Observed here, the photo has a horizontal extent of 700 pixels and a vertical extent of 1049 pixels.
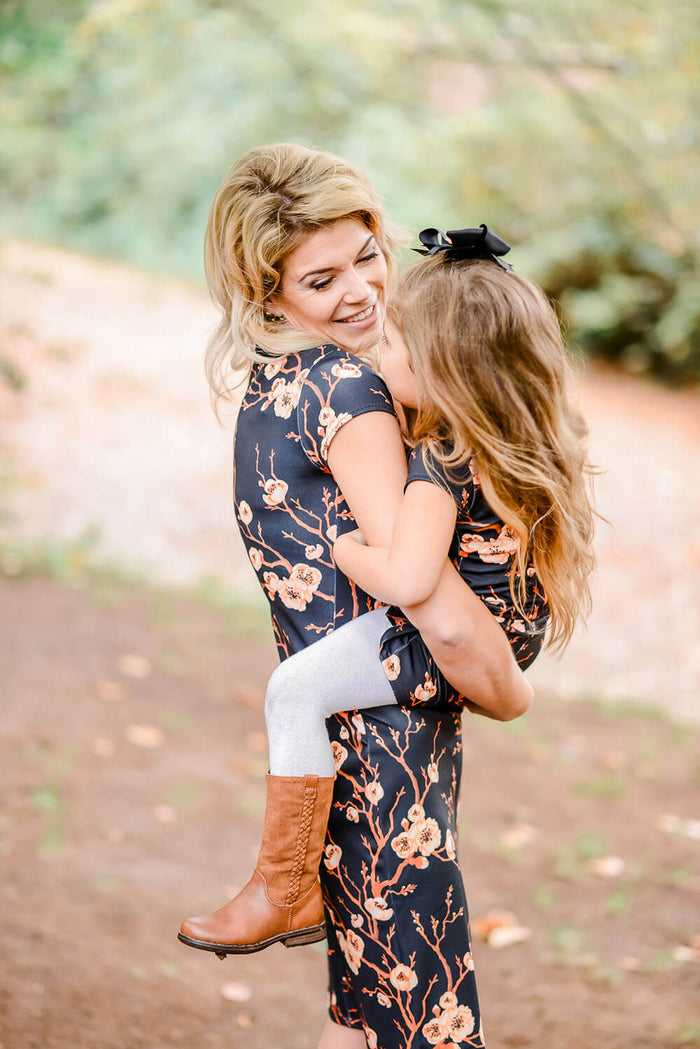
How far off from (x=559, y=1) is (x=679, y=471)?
4517 millimetres

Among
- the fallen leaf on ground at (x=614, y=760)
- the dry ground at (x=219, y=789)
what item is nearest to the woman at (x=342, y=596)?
the dry ground at (x=219, y=789)

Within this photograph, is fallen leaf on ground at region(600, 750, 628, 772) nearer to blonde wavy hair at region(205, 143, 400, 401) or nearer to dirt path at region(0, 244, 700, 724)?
dirt path at region(0, 244, 700, 724)

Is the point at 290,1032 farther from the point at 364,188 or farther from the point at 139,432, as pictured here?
the point at 139,432

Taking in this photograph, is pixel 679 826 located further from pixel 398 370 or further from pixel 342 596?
pixel 398 370

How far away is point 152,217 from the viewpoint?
15.9 metres

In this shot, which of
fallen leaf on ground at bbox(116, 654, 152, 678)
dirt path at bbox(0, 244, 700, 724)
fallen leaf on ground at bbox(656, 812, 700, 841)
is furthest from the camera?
dirt path at bbox(0, 244, 700, 724)

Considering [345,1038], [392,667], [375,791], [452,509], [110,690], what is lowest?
[345,1038]

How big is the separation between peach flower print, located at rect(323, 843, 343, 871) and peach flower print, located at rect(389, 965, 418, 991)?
208mm

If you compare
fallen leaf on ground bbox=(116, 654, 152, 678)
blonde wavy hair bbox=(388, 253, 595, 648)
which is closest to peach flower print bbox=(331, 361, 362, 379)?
blonde wavy hair bbox=(388, 253, 595, 648)

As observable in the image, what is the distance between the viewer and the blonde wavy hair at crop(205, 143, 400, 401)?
1.93 m

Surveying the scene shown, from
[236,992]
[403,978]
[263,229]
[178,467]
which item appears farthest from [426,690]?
[178,467]

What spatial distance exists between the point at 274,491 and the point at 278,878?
2.24ft

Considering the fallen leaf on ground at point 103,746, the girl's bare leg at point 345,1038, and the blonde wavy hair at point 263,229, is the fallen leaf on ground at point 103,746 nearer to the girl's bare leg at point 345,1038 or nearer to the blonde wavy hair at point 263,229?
the girl's bare leg at point 345,1038

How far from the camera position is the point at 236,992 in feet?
10.6
